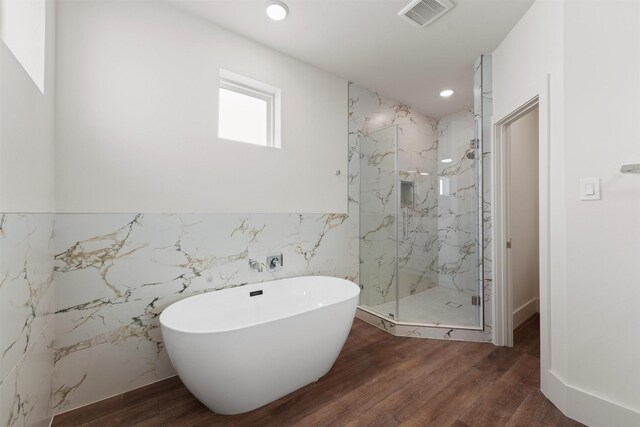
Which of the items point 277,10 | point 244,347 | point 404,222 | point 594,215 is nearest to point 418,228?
point 404,222

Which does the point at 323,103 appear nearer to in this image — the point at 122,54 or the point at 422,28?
the point at 422,28

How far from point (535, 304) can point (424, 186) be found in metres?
A: 1.81

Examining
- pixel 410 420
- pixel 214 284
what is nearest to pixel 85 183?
pixel 214 284

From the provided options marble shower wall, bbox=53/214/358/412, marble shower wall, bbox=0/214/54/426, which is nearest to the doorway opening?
marble shower wall, bbox=53/214/358/412

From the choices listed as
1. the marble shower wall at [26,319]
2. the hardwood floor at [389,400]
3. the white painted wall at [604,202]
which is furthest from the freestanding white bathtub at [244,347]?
the white painted wall at [604,202]

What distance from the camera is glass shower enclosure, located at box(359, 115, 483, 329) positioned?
2.62m

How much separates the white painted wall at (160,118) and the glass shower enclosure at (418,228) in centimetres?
95

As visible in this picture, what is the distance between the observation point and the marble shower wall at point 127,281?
149 cm

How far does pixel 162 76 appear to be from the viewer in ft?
5.86

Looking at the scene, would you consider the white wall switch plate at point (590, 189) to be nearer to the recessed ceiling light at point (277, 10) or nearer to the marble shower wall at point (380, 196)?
the marble shower wall at point (380, 196)

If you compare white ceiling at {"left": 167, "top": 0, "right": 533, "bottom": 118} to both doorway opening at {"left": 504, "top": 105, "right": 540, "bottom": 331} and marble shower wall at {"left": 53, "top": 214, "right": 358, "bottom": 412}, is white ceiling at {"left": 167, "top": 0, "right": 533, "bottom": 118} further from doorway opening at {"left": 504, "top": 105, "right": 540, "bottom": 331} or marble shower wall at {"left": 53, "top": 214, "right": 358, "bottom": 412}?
marble shower wall at {"left": 53, "top": 214, "right": 358, "bottom": 412}

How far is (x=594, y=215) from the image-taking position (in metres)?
1.37

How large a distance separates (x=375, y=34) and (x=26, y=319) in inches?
109

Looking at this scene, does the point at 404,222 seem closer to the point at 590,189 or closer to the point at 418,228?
the point at 418,228
